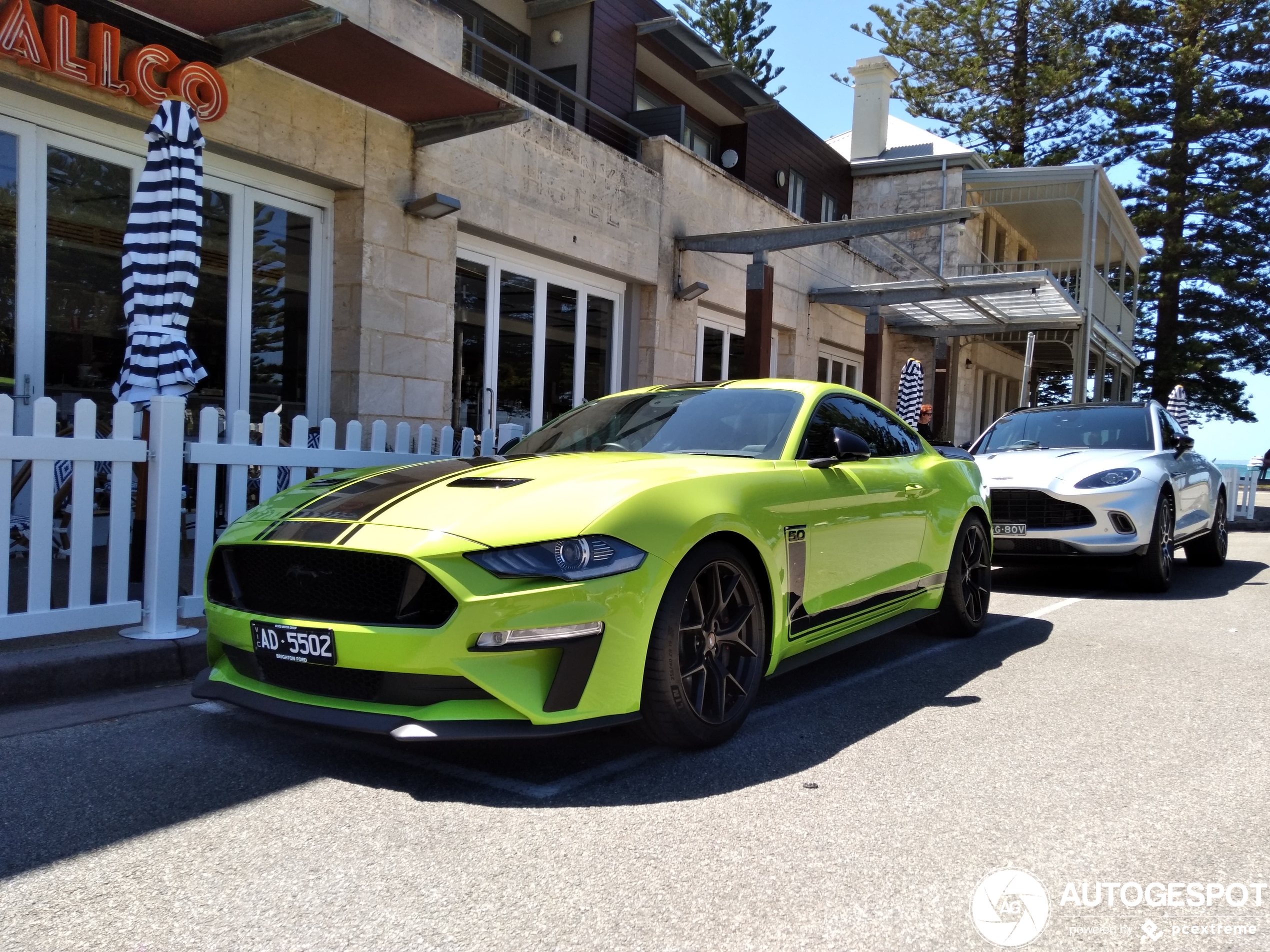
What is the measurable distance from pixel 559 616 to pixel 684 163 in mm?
10773

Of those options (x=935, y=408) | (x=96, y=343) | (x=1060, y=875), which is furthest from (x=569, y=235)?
(x=935, y=408)

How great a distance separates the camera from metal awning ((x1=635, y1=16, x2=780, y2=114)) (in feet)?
45.0

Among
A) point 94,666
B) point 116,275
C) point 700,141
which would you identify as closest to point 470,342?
point 116,275

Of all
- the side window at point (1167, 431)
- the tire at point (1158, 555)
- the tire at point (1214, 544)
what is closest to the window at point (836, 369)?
the tire at point (1214, 544)

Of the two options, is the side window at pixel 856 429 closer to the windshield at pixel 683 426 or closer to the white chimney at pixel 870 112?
the windshield at pixel 683 426

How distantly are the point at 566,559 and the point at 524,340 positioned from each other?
25.8ft

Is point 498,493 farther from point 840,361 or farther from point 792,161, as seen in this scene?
point 792,161

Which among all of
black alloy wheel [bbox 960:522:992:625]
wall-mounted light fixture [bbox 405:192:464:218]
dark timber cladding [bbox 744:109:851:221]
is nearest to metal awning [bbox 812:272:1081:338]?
dark timber cladding [bbox 744:109:851:221]

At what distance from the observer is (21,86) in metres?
6.23

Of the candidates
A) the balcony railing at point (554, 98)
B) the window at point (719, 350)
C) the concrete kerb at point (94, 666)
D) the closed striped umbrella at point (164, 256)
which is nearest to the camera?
the concrete kerb at point (94, 666)

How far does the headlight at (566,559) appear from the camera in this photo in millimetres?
3174

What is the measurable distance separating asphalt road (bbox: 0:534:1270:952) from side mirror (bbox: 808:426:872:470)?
106 centimetres

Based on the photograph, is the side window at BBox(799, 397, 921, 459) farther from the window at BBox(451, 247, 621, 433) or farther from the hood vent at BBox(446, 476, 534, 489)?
the window at BBox(451, 247, 621, 433)

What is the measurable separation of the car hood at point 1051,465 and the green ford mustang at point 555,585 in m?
3.79
